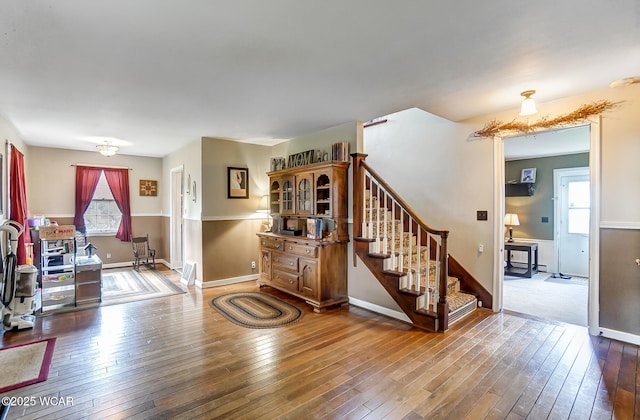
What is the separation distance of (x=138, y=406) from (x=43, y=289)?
11.0 feet

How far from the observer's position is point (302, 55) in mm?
2377

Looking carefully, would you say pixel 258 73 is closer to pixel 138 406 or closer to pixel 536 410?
pixel 138 406

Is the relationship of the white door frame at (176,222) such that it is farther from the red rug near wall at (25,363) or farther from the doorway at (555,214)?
the doorway at (555,214)

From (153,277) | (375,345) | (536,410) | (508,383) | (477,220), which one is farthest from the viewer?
(153,277)

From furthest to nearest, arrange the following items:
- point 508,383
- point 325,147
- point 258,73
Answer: point 325,147
point 258,73
point 508,383

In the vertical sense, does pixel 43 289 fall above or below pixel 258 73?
below

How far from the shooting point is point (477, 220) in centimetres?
404

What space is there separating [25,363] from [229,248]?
3.00 m

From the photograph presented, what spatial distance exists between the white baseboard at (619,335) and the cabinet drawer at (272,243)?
381 cm

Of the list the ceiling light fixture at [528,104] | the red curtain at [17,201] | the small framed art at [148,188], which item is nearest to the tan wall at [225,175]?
the red curtain at [17,201]

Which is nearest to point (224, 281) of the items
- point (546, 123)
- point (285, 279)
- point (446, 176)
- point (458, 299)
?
point (285, 279)

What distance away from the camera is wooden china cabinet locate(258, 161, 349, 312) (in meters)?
4.07

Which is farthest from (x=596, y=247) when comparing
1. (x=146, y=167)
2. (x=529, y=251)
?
(x=146, y=167)

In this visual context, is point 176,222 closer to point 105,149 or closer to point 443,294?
point 105,149
